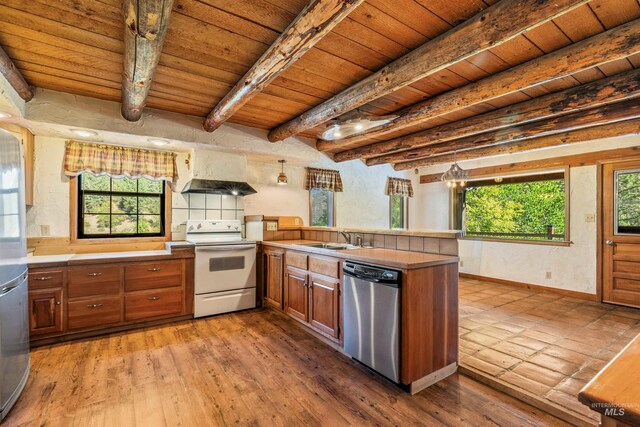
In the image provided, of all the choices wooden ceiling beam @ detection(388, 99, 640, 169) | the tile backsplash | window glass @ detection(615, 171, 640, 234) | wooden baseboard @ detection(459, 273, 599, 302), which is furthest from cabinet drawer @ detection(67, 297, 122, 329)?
window glass @ detection(615, 171, 640, 234)

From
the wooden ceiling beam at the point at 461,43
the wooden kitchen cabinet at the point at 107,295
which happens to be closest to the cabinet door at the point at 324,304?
the wooden kitchen cabinet at the point at 107,295

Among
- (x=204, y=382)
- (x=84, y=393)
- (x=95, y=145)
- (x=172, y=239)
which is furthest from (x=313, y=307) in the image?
(x=95, y=145)

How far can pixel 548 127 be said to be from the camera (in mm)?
3391

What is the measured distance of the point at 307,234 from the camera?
14.0ft

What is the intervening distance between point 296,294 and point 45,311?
7.86 feet

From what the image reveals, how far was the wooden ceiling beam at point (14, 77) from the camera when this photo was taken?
2.07m

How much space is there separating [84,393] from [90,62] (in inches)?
94.5

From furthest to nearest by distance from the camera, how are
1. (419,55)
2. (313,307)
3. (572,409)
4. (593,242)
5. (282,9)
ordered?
(593,242), (313,307), (419,55), (572,409), (282,9)

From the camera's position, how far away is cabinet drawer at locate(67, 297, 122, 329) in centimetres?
299

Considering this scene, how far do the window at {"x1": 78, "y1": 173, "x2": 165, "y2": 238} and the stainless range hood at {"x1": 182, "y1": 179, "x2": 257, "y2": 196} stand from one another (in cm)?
46

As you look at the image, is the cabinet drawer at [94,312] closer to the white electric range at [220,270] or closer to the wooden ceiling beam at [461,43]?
the white electric range at [220,270]

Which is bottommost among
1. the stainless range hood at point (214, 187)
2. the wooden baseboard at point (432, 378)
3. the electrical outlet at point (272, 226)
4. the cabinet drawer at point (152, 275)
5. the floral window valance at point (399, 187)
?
the wooden baseboard at point (432, 378)

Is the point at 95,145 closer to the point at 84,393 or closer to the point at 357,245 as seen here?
the point at 84,393

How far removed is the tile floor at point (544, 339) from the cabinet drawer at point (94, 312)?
11.1ft
